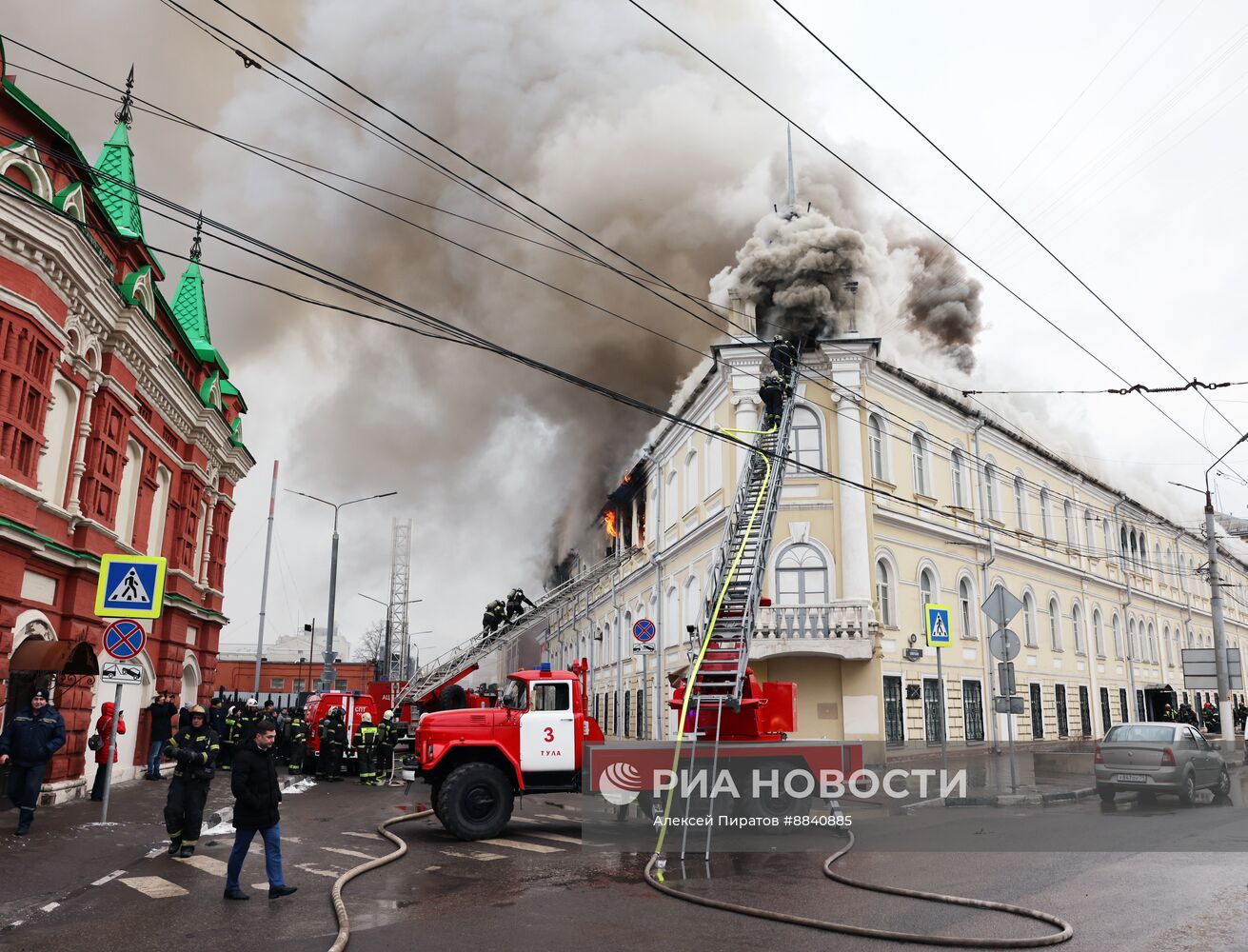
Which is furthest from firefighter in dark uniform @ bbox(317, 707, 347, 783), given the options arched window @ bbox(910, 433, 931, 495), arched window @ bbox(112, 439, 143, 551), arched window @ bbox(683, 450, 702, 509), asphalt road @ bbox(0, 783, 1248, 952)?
arched window @ bbox(910, 433, 931, 495)

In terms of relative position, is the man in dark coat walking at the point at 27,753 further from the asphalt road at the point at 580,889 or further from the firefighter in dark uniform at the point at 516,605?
the firefighter in dark uniform at the point at 516,605

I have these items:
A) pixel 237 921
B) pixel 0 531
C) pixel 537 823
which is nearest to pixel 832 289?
pixel 537 823

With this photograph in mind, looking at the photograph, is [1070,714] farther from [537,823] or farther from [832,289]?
[537,823]

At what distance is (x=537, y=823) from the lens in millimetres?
13766

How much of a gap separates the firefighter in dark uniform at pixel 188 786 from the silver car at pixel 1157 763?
1349cm

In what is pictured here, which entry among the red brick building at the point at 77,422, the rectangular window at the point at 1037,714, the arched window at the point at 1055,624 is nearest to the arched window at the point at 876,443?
the rectangular window at the point at 1037,714

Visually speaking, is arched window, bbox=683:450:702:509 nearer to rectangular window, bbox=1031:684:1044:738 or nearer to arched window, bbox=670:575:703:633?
arched window, bbox=670:575:703:633

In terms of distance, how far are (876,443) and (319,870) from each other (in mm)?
19976

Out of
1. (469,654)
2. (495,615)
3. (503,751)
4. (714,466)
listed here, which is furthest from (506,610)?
(503,751)

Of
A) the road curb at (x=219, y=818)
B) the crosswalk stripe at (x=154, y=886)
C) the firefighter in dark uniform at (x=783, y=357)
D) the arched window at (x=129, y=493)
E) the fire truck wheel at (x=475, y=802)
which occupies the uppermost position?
the firefighter in dark uniform at (x=783, y=357)

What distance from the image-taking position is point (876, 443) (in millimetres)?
26219

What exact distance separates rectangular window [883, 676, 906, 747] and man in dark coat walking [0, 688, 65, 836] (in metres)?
18.1

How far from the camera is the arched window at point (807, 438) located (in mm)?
24953

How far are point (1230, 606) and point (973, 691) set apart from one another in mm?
36755
